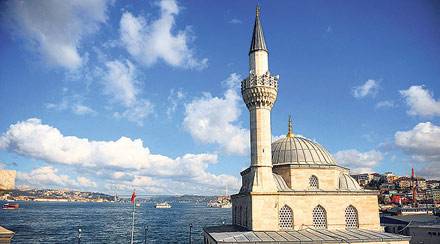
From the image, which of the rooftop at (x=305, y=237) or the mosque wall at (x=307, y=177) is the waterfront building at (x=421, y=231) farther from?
the rooftop at (x=305, y=237)

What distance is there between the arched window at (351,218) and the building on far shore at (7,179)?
33.1 m

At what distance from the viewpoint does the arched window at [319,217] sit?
3441 cm

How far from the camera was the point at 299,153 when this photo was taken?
3903cm

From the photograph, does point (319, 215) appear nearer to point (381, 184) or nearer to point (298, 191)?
point (298, 191)

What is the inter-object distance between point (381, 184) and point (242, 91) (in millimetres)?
169656

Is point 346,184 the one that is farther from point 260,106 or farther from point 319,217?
point 260,106

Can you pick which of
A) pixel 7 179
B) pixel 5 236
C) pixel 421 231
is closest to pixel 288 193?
pixel 421 231

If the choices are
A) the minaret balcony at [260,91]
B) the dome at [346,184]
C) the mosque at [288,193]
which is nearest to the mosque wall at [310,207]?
the mosque at [288,193]

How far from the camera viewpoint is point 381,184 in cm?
18200

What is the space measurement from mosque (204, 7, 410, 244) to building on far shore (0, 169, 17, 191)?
23587 millimetres

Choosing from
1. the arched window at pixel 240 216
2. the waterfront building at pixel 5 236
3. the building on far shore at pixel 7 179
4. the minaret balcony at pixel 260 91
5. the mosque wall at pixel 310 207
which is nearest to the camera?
the building on far shore at pixel 7 179

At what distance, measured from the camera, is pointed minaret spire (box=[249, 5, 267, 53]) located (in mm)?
36897

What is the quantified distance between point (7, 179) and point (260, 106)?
29.0 meters

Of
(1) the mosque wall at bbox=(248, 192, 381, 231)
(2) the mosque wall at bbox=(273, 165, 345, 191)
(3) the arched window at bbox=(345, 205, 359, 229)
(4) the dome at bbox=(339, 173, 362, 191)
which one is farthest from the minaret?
(4) the dome at bbox=(339, 173, 362, 191)
